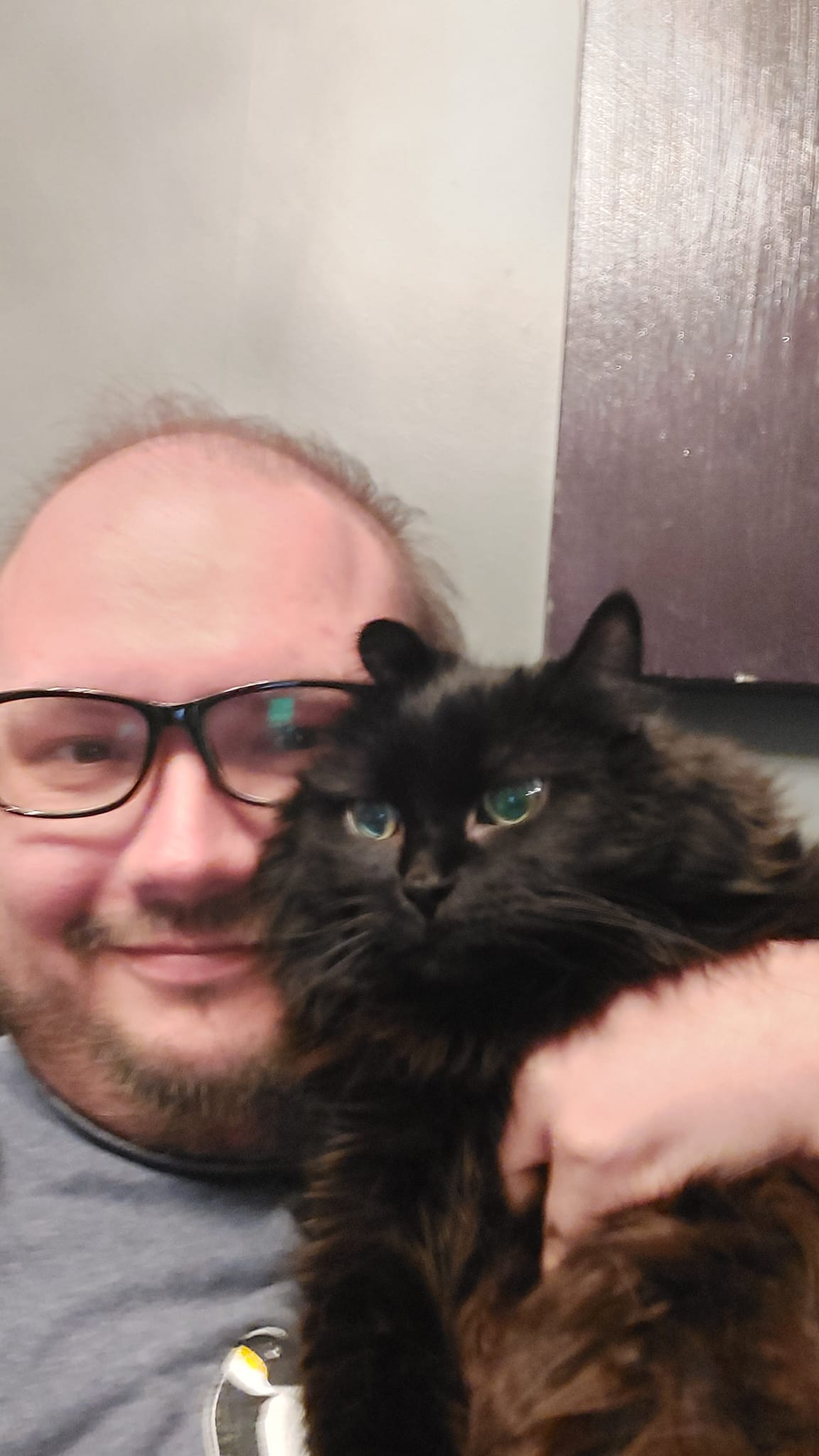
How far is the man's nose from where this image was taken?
3.32ft

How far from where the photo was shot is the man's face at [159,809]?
1.04 metres

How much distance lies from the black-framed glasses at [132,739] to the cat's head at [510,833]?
20cm

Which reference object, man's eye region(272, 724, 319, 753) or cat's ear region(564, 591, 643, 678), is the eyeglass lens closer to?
man's eye region(272, 724, 319, 753)

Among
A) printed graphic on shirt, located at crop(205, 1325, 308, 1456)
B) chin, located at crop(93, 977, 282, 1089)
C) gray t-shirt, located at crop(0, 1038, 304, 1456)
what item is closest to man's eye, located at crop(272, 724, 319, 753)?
chin, located at crop(93, 977, 282, 1089)

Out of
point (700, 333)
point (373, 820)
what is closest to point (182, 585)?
point (373, 820)

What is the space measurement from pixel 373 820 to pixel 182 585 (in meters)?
0.43

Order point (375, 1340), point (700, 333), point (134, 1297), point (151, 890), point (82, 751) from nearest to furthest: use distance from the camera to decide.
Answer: point (375, 1340)
point (134, 1297)
point (151, 890)
point (82, 751)
point (700, 333)

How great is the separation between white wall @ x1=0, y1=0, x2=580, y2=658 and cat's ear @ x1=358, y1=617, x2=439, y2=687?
67 centimetres

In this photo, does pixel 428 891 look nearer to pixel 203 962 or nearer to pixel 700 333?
pixel 203 962

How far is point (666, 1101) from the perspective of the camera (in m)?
0.69

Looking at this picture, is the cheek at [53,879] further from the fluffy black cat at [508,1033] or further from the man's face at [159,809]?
the fluffy black cat at [508,1033]

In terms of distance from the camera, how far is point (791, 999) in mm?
734

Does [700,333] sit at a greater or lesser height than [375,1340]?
greater

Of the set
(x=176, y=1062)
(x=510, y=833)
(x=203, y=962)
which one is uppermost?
(x=510, y=833)
